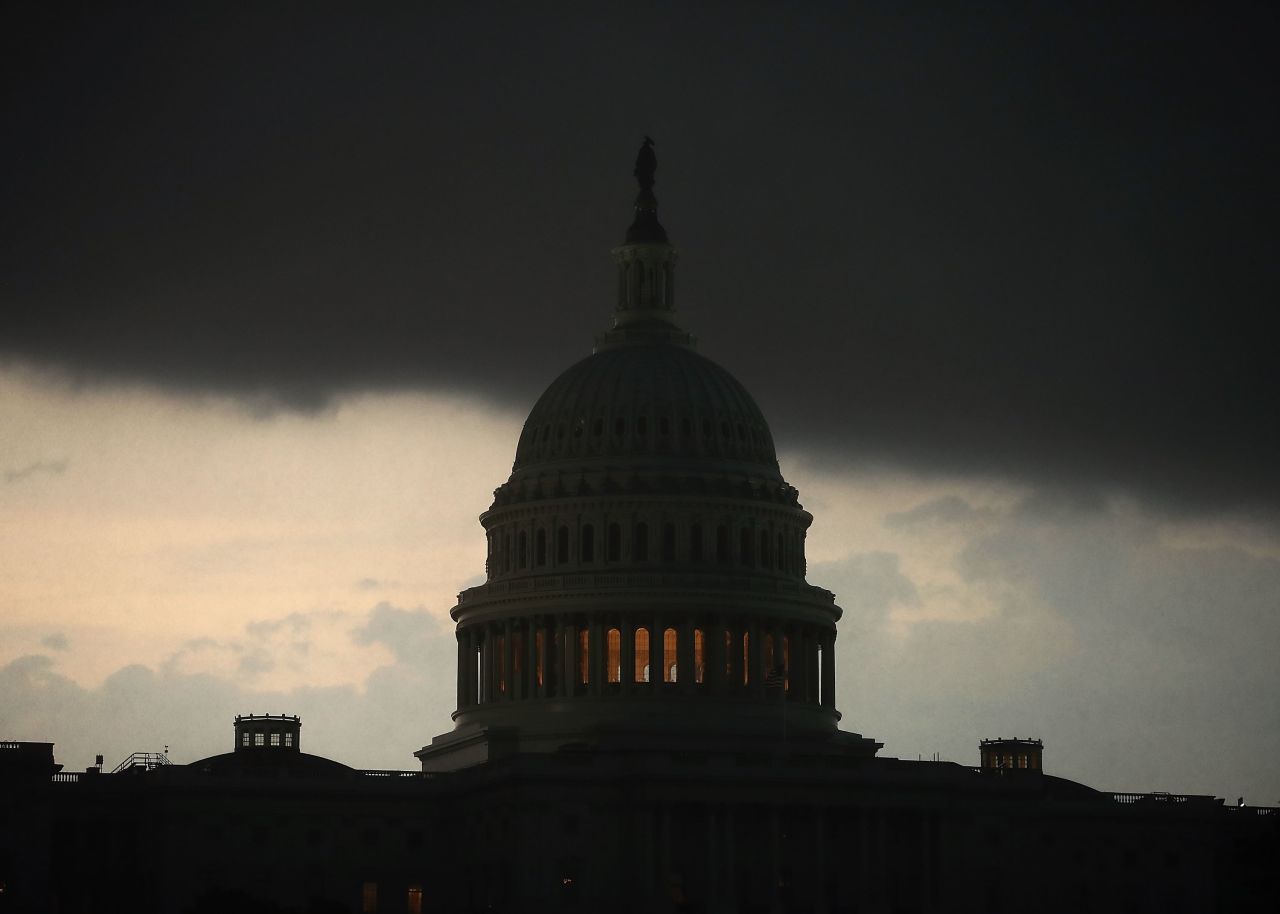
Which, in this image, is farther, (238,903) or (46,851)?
(46,851)

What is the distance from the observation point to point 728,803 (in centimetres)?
19888

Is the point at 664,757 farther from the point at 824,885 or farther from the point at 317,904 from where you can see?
the point at 317,904

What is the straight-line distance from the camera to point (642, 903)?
195500mm

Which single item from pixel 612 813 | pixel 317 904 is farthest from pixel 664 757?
pixel 317 904

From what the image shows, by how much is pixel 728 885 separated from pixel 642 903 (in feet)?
16.8

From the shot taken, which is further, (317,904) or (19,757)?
(19,757)

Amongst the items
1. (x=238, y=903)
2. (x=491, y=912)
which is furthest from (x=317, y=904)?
(x=491, y=912)

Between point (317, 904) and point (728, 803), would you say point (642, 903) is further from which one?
point (317, 904)

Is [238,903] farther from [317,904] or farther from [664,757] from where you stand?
[664,757]

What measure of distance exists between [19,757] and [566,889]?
3176cm

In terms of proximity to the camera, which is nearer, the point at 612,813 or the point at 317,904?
the point at 317,904

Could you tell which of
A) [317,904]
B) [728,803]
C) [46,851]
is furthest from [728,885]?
[46,851]

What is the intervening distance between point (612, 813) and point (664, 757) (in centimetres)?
432

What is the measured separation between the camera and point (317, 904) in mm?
183625
